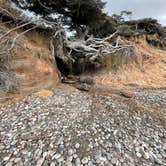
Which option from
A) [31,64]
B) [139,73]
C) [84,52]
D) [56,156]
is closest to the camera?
[56,156]

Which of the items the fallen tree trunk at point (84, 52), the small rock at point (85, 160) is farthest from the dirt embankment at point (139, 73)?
the small rock at point (85, 160)

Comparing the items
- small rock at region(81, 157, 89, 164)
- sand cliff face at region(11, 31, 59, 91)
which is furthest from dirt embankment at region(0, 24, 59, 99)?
small rock at region(81, 157, 89, 164)

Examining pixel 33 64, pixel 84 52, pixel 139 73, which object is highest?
pixel 84 52

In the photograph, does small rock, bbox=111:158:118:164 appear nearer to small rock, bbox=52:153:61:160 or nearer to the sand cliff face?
small rock, bbox=52:153:61:160

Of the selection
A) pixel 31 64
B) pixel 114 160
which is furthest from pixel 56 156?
pixel 31 64

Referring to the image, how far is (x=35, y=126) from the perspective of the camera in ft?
18.3

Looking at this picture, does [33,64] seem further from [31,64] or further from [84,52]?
[84,52]

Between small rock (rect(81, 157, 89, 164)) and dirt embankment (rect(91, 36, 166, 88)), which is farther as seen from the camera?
dirt embankment (rect(91, 36, 166, 88))

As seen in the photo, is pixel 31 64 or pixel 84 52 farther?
pixel 84 52

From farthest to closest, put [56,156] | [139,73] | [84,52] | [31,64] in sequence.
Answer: [139,73] < [84,52] < [31,64] < [56,156]

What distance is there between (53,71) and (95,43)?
3.58m

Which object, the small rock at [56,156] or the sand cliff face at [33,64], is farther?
the sand cliff face at [33,64]

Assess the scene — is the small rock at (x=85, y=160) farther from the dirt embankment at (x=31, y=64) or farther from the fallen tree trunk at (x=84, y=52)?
the fallen tree trunk at (x=84, y=52)

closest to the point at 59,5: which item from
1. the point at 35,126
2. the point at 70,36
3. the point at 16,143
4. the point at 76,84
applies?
the point at 70,36
